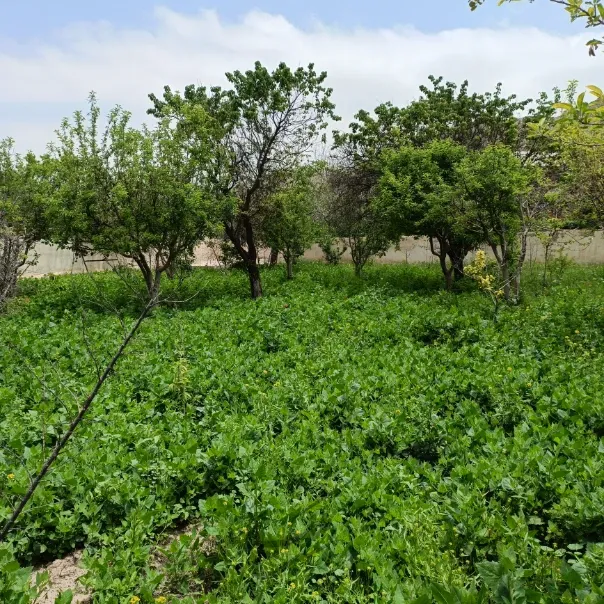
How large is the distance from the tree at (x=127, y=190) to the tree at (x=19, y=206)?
4.34ft

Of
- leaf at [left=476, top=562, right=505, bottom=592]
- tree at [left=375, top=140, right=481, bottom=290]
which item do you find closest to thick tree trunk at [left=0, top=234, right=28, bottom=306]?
tree at [left=375, top=140, right=481, bottom=290]

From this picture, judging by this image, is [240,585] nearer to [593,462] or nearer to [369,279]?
[593,462]

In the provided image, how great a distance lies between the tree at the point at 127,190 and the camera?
36.3ft

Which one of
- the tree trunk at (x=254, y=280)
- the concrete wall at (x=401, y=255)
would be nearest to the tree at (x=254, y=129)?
the tree trunk at (x=254, y=280)

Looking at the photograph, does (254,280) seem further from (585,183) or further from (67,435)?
(67,435)

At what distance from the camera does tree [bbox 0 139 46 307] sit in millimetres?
11992

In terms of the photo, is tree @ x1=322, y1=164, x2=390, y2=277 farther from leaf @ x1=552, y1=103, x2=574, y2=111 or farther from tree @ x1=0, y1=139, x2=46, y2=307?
leaf @ x1=552, y1=103, x2=574, y2=111

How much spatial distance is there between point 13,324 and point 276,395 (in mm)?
6251

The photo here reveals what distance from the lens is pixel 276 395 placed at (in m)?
5.55

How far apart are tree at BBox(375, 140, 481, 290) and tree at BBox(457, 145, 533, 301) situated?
22.2 inches

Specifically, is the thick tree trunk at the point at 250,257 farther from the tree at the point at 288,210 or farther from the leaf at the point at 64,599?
the leaf at the point at 64,599

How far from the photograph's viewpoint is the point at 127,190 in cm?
1130

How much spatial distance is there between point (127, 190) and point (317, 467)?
906 cm

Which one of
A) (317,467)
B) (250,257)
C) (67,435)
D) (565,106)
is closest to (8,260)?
(250,257)
